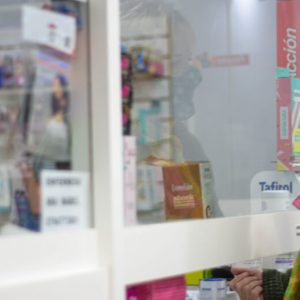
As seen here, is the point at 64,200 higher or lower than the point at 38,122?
lower

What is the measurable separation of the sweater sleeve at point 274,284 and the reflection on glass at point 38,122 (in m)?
0.83

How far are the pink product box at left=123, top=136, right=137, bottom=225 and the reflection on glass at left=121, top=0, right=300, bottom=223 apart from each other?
0.22 ft

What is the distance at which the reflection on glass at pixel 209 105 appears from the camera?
1313mm

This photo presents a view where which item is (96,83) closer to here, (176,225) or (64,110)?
(64,110)

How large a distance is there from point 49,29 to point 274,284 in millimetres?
1030

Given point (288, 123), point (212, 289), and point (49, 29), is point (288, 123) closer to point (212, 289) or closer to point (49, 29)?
point (212, 289)

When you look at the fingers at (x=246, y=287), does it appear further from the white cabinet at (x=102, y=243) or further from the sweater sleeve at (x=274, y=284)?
the white cabinet at (x=102, y=243)

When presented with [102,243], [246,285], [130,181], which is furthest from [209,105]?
[102,243]

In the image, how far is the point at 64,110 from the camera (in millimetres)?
1073

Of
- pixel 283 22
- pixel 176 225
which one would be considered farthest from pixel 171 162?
pixel 283 22

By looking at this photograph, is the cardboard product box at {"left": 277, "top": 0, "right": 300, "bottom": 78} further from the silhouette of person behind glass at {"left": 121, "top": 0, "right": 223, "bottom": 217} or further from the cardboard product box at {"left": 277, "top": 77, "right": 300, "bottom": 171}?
the silhouette of person behind glass at {"left": 121, "top": 0, "right": 223, "bottom": 217}

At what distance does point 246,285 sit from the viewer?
1.78m

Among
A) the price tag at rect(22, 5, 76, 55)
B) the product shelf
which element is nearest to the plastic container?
the product shelf

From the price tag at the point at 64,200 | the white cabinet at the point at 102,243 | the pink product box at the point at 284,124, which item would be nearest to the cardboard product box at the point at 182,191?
the white cabinet at the point at 102,243
